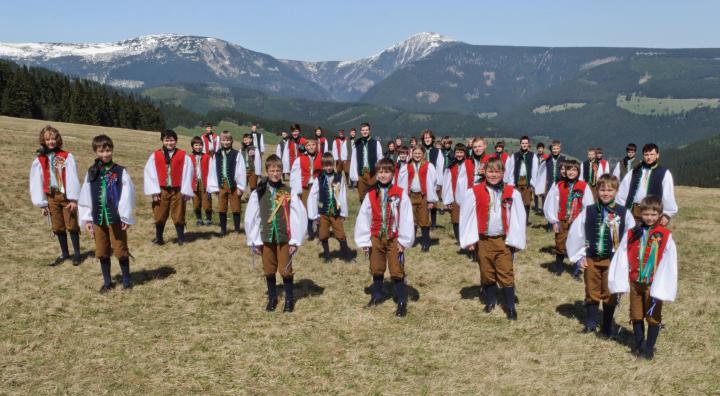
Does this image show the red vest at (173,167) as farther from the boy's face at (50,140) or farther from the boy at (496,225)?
the boy at (496,225)

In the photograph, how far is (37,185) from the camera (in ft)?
34.2

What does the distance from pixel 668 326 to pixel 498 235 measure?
374cm

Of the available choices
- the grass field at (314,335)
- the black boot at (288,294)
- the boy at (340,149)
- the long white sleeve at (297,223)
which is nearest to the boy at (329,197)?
the grass field at (314,335)

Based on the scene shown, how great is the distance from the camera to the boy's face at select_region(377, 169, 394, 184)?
8.73 metres

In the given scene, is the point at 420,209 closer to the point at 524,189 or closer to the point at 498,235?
the point at 498,235

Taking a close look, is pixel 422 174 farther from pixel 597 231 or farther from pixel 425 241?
pixel 597 231

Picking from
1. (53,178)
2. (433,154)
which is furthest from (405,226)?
(433,154)

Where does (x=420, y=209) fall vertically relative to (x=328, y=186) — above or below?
below

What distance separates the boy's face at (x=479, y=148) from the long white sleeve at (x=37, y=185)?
1071 cm

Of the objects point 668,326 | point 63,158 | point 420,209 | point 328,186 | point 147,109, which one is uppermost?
point 147,109

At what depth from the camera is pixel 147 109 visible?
91.7 metres

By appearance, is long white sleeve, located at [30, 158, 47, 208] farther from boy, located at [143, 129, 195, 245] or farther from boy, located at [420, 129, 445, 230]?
boy, located at [420, 129, 445, 230]

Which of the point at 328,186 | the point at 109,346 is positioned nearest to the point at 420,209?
the point at 328,186

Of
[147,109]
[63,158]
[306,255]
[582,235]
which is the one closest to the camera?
[582,235]
